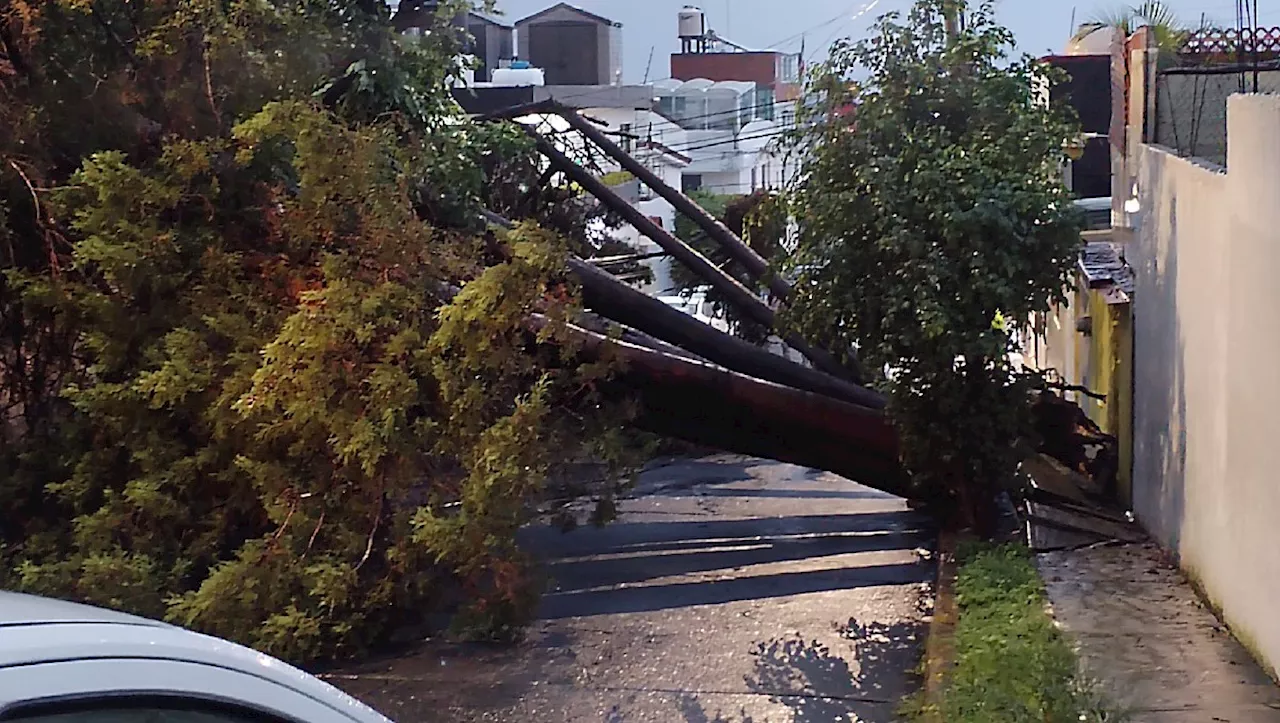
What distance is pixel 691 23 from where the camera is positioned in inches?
1404

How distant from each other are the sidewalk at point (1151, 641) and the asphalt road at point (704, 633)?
897mm

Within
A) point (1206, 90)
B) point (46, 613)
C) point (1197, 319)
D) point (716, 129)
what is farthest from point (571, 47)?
point (46, 613)

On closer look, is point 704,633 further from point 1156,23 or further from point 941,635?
point 1156,23

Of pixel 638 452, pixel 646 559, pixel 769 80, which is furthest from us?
pixel 769 80

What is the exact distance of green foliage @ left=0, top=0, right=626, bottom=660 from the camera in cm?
692

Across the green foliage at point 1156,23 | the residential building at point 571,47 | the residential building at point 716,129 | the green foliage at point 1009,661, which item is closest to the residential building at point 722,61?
the residential building at point 716,129

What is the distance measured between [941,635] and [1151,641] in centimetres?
103

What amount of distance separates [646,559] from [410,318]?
3.18m

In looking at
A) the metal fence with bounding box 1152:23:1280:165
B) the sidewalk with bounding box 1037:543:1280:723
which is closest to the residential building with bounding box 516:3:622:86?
the metal fence with bounding box 1152:23:1280:165

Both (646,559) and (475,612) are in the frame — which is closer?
(475,612)

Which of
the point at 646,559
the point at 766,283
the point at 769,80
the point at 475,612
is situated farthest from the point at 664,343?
the point at 769,80

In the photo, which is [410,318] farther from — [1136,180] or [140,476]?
[1136,180]

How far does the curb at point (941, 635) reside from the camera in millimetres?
5934

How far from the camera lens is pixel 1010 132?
26.9 feet
